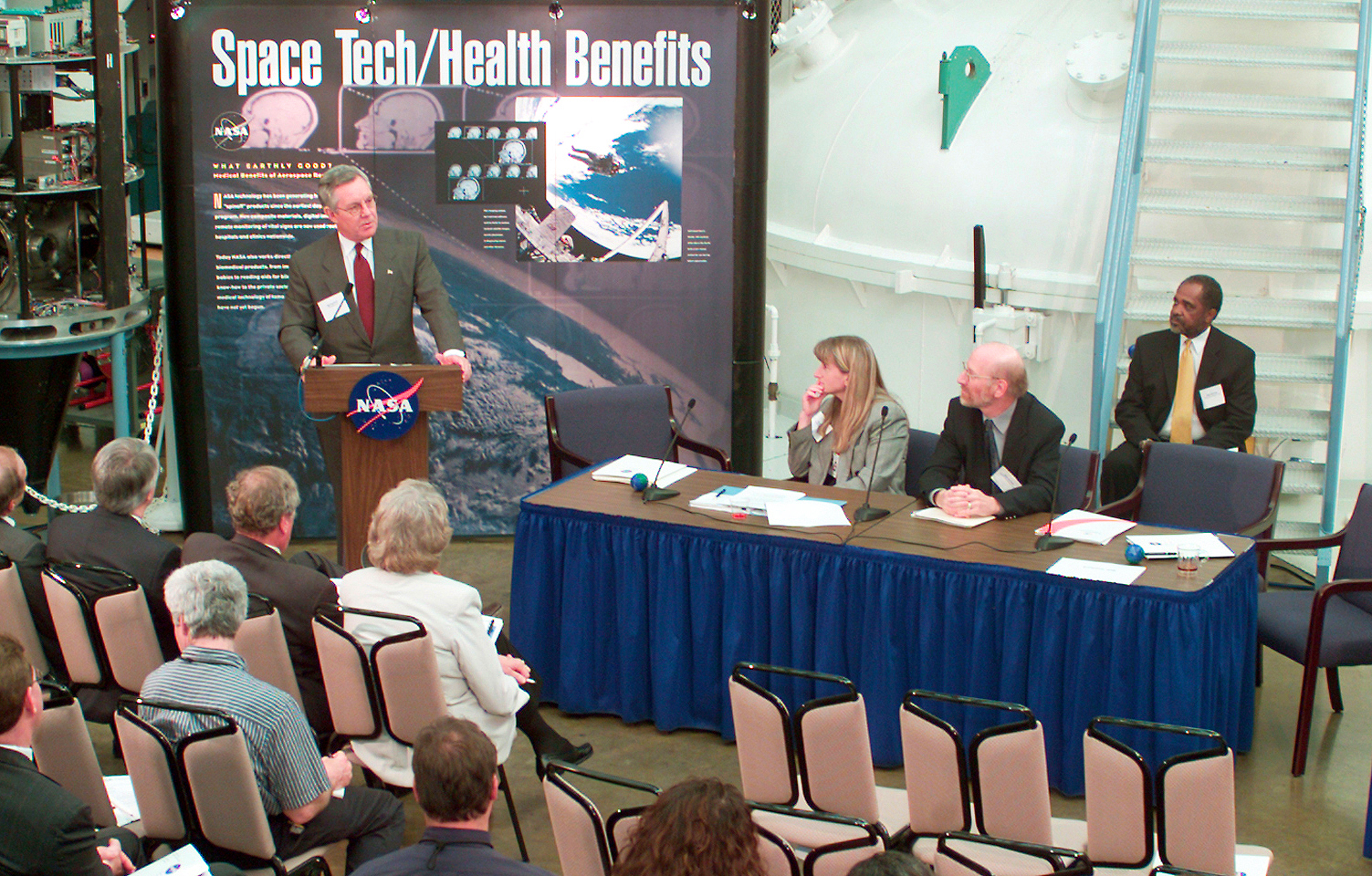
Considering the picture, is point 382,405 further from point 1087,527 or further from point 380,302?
point 1087,527

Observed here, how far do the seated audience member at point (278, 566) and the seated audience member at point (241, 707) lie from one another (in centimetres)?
54

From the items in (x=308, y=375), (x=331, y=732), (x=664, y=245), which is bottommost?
(x=331, y=732)

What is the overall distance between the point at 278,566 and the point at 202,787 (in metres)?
0.98

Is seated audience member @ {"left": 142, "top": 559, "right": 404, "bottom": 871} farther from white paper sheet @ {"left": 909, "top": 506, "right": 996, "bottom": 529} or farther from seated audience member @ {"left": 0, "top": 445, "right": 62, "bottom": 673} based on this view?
white paper sheet @ {"left": 909, "top": 506, "right": 996, "bottom": 529}

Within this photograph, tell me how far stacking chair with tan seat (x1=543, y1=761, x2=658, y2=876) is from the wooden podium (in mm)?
2536

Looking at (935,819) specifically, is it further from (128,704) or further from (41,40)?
(41,40)

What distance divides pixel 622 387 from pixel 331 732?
2.58 metres

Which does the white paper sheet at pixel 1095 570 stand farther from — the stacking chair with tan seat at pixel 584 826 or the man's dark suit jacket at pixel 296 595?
the man's dark suit jacket at pixel 296 595

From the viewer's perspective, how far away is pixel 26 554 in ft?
13.6

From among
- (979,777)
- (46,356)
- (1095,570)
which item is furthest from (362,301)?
(979,777)

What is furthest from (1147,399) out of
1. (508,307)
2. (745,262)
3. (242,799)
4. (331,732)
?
(242,799)

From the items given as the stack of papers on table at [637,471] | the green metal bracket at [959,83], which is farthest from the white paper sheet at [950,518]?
the green metal bracket at [959,83]

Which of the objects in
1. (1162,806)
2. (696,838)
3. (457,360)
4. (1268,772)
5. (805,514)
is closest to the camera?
(696,838)

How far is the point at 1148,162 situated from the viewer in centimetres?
687
